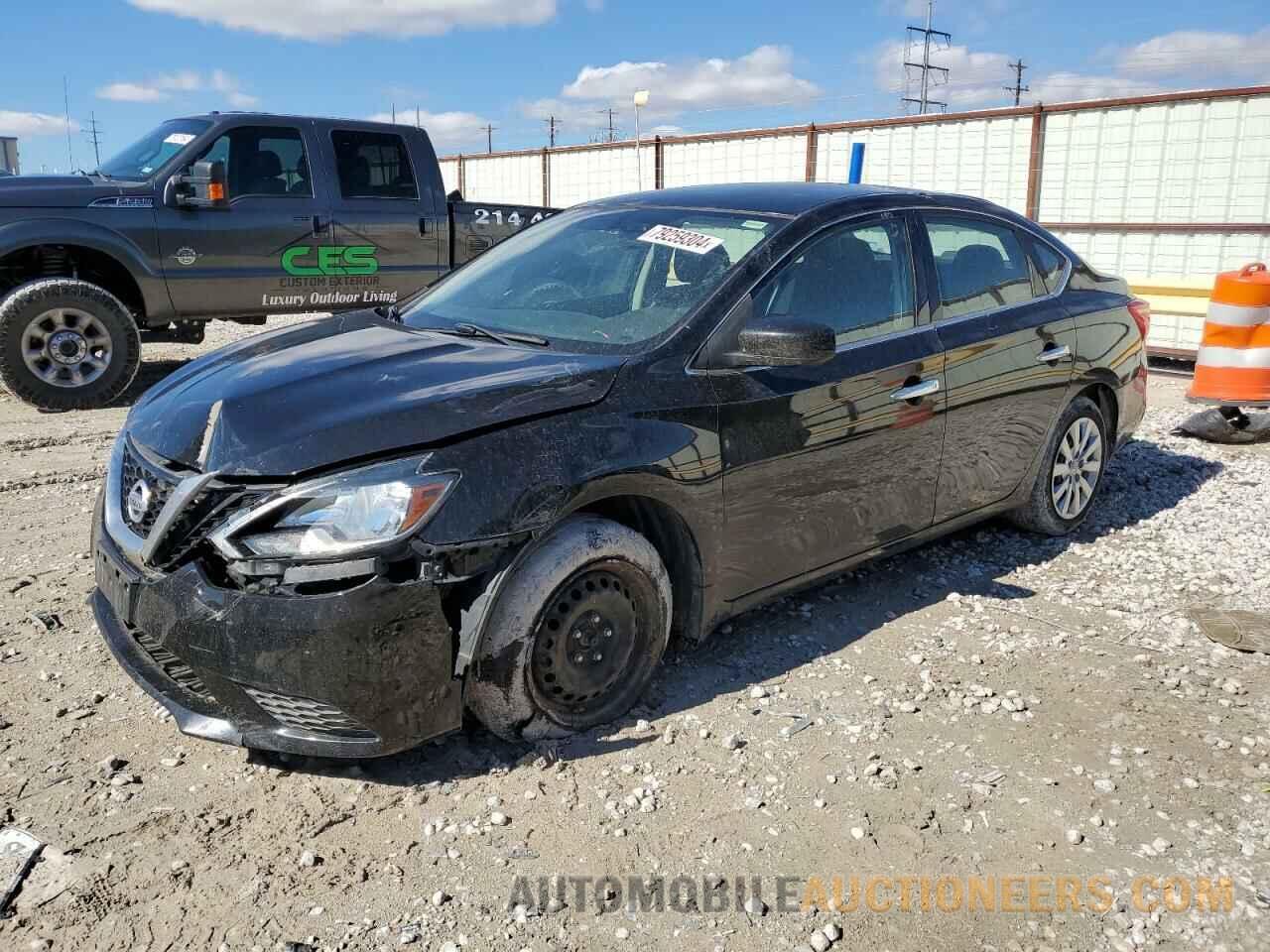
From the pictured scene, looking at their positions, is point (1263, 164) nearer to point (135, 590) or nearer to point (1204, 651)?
point (1204, 651)

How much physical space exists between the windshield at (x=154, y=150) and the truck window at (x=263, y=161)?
0.74ft

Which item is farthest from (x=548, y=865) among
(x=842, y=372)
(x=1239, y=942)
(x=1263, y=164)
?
(x=1263, y=164)

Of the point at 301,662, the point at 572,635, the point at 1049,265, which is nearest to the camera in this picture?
the point at 301,662

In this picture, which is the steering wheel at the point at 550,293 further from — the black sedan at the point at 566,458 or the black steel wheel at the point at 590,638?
the black steel wheel at the point at 590,638

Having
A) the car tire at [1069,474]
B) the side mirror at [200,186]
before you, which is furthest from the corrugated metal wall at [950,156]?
the side mirror at [200,186]

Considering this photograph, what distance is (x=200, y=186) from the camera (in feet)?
25.3

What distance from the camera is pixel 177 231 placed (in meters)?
7.77

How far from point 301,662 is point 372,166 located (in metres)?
6.77

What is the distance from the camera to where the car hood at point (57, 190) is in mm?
7273

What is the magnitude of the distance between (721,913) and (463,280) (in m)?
2.75

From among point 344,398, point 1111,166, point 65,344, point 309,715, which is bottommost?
point 309,715

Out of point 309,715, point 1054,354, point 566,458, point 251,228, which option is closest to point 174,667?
point 309,715

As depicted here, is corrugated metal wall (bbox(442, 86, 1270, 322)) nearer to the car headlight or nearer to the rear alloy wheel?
the rear alloy wheel

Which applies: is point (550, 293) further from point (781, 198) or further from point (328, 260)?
point (328, 260)
